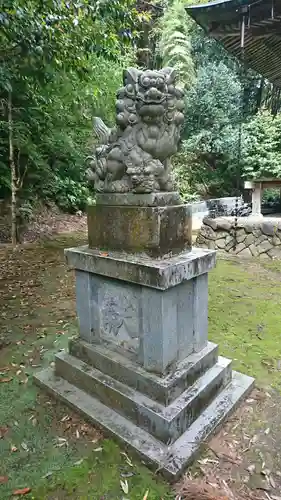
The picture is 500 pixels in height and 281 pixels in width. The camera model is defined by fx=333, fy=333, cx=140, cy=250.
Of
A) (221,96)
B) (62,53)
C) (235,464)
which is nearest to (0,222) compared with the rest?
(62,53)

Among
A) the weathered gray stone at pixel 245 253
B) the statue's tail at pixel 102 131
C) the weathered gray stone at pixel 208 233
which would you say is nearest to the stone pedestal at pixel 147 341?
the statue's tail at pixel 102 131

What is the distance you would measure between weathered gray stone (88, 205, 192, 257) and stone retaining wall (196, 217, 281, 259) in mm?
4950

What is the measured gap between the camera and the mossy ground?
A: 5.57 feet

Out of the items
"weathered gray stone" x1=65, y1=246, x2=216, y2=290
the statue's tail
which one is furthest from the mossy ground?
the statue's tail

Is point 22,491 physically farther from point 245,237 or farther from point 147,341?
point 245,237

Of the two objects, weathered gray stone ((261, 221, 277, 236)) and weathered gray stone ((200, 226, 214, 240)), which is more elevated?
weathered gray stone ((261, 221, 277, 236))

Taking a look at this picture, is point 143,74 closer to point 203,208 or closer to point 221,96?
point 203,208

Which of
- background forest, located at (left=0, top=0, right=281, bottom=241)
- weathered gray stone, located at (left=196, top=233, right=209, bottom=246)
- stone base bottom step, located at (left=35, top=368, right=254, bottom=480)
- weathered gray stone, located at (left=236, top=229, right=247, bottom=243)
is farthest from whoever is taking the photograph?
weathered gray stone, located at (left=196, top=233, right=209, bottom=246)

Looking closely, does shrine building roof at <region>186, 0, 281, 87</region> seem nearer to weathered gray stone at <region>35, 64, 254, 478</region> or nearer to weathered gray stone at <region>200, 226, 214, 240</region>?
weathered gray stone at <region>35, 64, 254, 478</region>

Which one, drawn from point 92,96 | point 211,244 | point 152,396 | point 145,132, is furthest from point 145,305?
point 92,96

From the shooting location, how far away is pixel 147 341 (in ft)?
6.54

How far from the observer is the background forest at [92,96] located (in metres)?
3.28

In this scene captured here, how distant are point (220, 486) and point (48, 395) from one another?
4.20ft

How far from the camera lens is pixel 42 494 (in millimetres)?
1617
